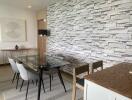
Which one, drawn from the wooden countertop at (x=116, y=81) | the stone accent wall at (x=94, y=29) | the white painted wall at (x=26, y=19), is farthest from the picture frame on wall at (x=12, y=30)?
the wooden countertop at (x=116, y=81)

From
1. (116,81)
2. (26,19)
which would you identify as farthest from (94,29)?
(26,19)

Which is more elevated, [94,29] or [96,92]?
[94,29]

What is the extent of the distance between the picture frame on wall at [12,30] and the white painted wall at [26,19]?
0.15 metres

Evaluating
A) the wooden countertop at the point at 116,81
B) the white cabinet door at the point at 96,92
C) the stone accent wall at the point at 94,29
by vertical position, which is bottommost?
the white cabinet door at the point at 96,92

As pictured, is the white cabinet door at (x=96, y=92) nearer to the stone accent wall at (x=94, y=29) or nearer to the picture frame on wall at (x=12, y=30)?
the stone accent wall at (x=94, y=29)

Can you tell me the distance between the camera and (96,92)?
145cm

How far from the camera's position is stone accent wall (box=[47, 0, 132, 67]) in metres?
2.47

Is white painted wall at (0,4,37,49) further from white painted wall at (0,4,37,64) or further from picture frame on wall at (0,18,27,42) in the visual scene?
picture frame on wall at (0,18,27,42)

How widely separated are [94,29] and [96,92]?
74.9 inches

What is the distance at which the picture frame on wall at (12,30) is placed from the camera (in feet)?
17.3

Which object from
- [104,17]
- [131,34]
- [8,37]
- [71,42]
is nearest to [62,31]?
[71,42]

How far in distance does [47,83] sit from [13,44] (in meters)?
3.00

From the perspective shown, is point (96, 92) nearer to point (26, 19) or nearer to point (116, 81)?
point (116, 81)

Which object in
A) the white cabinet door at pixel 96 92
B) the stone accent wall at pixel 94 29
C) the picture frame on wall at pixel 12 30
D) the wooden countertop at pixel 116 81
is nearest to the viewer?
the wooden countertop at pixel 116 81
